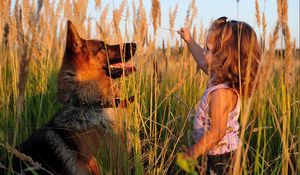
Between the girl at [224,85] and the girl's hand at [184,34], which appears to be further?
the girl's hand at [184,34]

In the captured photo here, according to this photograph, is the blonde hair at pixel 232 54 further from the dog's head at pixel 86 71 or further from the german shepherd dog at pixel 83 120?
the dog's head at pixel 86 71

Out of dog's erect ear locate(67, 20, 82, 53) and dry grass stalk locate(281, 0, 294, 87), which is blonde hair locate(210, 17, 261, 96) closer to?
dry grass stalk locate(281, 0, 294, 87)

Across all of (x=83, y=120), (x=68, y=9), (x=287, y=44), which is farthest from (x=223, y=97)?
(x=68, y=9)

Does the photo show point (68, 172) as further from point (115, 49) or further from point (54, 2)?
point (54, 2)

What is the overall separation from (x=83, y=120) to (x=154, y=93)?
79cm

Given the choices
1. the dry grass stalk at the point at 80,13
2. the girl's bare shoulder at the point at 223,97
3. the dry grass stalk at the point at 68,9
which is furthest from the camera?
the dry grass stalk at the point at 68,9

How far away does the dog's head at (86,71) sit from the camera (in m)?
3.32

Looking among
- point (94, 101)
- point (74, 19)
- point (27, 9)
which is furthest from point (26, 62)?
point (74, 19)

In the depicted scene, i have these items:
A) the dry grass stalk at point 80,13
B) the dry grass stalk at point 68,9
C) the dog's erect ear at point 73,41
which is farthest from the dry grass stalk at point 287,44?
the dry grass stalk at point 68,9

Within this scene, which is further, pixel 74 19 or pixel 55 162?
pixel 74 19

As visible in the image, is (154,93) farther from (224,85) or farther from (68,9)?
(68,9)

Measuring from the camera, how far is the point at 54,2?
17.5 feet

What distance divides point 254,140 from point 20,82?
2.37 meters

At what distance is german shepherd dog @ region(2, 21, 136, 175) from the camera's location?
243cm
